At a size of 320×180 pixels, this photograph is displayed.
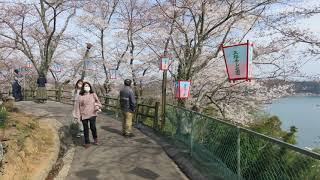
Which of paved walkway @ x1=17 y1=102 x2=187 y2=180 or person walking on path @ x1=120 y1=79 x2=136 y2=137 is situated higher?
person walking on path @ x1=120 y1=79 x2=136 y2=137

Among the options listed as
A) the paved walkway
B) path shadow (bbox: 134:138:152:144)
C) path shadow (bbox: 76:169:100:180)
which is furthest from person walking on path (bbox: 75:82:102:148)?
path shadow (bbox: 76:169:100:180)

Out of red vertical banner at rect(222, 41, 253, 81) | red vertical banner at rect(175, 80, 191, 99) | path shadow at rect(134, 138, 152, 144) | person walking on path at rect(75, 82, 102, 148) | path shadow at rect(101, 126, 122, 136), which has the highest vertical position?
red vertical banner at rect(222, 41, 253, 81)

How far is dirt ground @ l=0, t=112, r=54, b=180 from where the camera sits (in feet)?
21.6

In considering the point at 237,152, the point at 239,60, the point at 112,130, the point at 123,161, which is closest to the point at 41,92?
the point at 112,130

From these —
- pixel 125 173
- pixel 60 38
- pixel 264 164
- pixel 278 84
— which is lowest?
pixel 125 173

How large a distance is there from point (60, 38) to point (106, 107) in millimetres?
12382

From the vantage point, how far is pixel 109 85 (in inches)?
1160

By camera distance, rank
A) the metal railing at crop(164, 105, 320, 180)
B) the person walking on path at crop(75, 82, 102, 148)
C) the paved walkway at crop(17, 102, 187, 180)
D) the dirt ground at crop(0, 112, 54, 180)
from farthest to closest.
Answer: the person walking on path at crop(75, 82, 102, 148)
the paved walkway at crop(17, 102, 187, 180)
the dirt ground at crop(0, 112, 54, 180)
the metal railing at crop(164, 105, 320, 180)

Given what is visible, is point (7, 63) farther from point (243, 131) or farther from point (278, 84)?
point (243, 131)

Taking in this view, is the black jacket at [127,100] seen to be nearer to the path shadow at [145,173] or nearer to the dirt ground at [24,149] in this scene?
the dirt ground at [24,149]

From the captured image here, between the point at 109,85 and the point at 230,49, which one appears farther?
the point at 109,85

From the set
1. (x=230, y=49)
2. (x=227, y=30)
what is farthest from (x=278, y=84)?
(x=230, y=49)

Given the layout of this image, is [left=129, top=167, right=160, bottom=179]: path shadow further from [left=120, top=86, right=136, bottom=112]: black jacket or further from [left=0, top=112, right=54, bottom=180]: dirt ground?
[left=120, top=86, right=136, bottom=112]: black jacket

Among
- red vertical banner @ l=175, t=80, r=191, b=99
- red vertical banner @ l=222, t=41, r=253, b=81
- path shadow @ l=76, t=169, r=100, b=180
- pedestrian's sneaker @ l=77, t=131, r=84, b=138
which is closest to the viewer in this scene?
path shadow @ l=76, t=169, r=100, b=180
